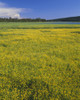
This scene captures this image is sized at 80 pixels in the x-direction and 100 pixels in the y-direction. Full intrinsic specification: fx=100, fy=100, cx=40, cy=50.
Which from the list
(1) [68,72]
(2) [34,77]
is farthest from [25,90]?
(1) [68,72]

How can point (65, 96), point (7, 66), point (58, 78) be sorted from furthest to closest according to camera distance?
1. point (7, 66)
2. point (58, 78)
3. point (65, 96)

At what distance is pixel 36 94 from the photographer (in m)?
5.31

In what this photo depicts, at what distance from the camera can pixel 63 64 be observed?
29.4ft

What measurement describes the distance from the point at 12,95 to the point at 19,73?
7.26 ft

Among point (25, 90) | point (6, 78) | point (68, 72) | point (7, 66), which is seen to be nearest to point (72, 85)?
point (68, 72)

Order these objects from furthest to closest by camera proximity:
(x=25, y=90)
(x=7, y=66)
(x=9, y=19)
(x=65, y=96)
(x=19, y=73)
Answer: (x=9, y=19)
(x=7, y=66)
(x=19, y=73)
(x=25, y=90)
(x=65, y=96)

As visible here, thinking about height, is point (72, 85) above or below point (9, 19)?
below

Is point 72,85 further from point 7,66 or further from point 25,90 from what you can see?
point 7,66

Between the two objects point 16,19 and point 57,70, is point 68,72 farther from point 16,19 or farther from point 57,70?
point 16,19

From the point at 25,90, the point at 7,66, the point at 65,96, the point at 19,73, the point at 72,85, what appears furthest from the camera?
the point at 7,66

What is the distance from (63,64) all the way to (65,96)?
409cm

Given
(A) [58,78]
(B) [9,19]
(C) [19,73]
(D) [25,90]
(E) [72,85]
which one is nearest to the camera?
(D) [25,90]

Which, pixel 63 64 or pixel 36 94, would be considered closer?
pixel 36 94

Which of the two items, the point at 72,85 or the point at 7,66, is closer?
the point at 72,85
